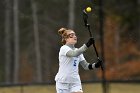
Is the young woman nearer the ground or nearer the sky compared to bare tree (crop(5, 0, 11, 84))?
nearer the sky

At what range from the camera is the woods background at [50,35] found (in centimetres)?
3866

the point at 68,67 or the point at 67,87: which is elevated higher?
the point at 68,67

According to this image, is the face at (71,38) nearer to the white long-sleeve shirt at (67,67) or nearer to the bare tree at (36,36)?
the white long-sleeve shirt at (67,67)

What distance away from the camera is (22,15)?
1667 inches

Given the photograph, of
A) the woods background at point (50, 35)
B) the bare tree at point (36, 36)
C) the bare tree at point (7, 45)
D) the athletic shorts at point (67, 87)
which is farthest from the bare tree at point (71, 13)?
the athletic shorts at point (67, 87)

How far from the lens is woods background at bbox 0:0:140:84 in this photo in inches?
1522

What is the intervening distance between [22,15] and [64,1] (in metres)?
3.30

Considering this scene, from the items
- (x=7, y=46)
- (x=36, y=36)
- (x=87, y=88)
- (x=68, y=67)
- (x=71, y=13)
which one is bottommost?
(x=7, y=46)

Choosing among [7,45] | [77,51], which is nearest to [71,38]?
[77,51]

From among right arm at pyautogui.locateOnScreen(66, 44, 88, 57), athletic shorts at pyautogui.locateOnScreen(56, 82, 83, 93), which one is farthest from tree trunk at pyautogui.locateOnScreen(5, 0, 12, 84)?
right arm at pyautogui.locateOnScreen(66, 44, 88, 57)

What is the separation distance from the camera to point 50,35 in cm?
4112

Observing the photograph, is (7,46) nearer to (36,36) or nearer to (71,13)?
(36,36)

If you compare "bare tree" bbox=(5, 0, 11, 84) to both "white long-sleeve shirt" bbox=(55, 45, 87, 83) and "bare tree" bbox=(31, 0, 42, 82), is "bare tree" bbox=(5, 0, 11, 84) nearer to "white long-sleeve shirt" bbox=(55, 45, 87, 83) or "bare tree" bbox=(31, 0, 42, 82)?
"bare tree" bbox=(31, 0, 42, 82)

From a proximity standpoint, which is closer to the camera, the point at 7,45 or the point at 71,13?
the point at 7,45
